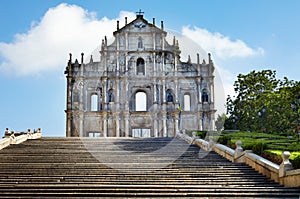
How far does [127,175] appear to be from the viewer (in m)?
11.9

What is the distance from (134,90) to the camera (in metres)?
37.2

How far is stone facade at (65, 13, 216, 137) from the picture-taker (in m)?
36.0

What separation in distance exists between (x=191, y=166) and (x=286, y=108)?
16.9 m

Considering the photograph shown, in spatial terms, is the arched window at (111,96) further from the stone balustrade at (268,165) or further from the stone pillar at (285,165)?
the stone pillar at (285,165)

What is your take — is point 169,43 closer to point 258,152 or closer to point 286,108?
point 286,108

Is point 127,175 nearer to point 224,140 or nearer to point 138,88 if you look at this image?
point 224,140

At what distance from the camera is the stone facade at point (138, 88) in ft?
118

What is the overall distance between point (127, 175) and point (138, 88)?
2552 cm

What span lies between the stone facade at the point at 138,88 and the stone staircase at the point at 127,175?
1812 centimetres

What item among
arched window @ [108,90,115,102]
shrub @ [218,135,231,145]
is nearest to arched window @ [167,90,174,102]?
arched window @ [108,90,115,102]

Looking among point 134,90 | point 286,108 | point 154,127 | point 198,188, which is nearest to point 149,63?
Answer: point 134,90

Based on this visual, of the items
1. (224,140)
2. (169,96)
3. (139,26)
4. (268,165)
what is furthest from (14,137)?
(139,26)

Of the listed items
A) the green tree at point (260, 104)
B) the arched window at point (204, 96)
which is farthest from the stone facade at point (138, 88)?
the green tree at point (260, 104)

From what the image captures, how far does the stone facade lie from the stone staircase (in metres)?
18.1
